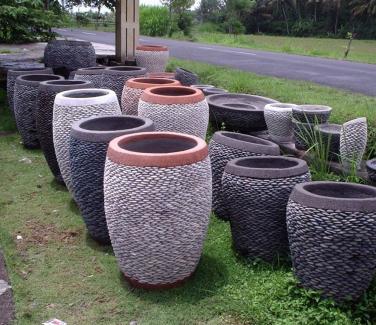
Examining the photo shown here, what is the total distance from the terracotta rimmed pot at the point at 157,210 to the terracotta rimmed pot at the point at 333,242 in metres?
0.54

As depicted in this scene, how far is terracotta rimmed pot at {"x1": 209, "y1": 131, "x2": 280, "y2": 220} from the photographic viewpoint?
3662 mm

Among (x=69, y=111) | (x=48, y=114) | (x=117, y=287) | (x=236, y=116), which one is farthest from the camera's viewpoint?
(x=236, y=116)

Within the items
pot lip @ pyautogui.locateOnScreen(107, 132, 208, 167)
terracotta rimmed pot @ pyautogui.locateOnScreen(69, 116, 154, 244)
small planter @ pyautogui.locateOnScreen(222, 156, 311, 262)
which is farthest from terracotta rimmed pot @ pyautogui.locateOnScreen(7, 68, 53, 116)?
small planter @ pyautogui.locateOnScreen(222, 156, 311, 262)

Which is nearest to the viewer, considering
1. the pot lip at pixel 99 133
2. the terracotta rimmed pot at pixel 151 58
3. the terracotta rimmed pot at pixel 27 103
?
the pot lip at pixel 99 133

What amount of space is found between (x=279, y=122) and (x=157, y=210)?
2245 millimetres

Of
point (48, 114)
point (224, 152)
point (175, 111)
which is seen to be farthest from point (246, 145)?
point (48, 114)

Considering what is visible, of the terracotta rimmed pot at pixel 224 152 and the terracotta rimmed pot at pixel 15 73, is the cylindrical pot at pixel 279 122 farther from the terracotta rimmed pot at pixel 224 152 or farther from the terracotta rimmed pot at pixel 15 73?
the terracotta rimmed pot at pixel 15 73

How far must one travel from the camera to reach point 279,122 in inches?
185

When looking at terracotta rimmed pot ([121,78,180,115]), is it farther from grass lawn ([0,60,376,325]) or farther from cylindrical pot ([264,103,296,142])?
grass lawn ([0,60,376,325])

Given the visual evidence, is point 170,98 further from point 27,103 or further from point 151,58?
point 151,58

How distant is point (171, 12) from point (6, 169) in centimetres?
2760

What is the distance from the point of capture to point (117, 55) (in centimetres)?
903

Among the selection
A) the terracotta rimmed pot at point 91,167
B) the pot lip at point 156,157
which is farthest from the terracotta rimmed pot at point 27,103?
the pot lip at point 156,157

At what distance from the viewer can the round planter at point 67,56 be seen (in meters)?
7.16
